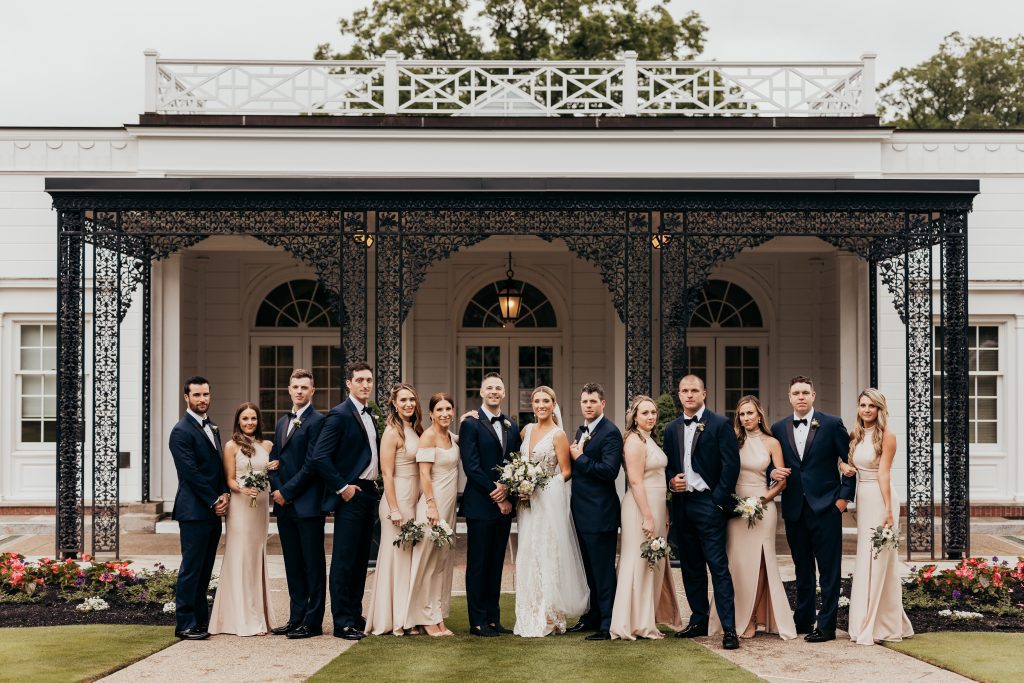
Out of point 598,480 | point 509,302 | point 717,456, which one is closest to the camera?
point 717,456

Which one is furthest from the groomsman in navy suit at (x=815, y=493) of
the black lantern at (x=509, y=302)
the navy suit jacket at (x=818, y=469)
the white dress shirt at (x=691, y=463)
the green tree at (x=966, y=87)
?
the green tree at (x=966, y=87)

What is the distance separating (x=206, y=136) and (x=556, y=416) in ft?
26.6

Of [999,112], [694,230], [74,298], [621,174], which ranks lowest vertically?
[74,298]

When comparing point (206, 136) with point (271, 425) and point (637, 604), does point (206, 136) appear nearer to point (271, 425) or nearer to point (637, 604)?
point (271, 425)

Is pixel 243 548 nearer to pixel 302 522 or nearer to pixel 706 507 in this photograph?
pixel 302 522

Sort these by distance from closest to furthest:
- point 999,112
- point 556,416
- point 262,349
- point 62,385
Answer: point 556,416
point 62,385
point 262,349
point 999,112

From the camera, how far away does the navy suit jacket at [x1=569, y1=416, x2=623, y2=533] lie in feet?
24.7

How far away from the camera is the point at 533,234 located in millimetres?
11273

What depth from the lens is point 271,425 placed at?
16.9 m

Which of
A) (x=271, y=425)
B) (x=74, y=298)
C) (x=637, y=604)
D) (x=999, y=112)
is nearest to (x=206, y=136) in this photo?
(x=74, y=298)

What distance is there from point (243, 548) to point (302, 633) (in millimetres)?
730

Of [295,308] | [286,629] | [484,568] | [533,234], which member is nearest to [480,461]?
[484,568]

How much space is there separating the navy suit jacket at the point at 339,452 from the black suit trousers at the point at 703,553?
2292 millimetres

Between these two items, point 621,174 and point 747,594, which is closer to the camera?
point 747,594
